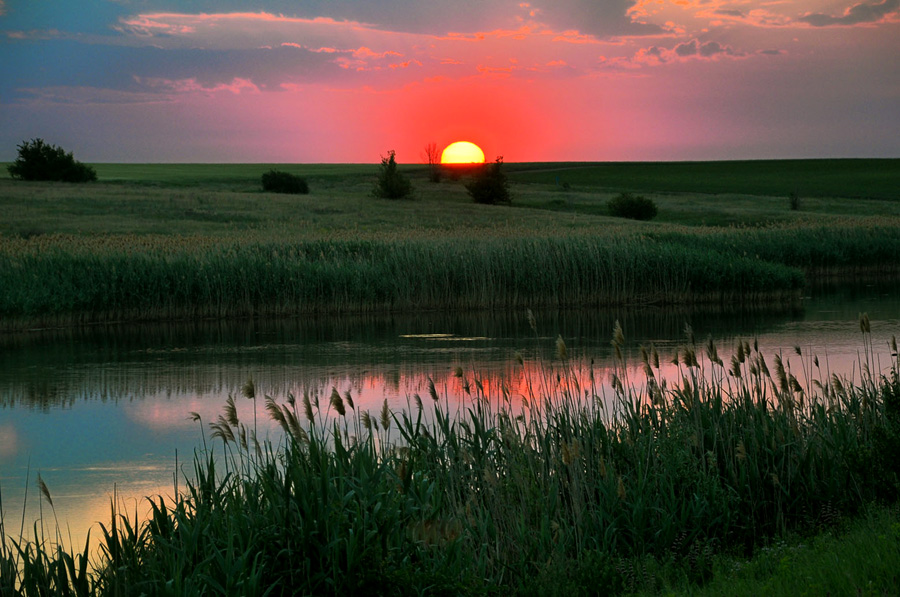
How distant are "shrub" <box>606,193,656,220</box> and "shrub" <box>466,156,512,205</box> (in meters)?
8.51

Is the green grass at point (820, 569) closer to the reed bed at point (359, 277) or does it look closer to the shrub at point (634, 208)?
the reed bed at point (359, 277)

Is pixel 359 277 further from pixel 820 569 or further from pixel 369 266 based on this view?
pixel 820 569

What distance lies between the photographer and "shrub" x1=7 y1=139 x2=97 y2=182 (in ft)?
198

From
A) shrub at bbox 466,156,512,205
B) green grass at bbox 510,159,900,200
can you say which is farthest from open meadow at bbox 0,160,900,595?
green grass at bbox 510,159,900,200

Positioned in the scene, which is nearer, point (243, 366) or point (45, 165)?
point (243, 366)

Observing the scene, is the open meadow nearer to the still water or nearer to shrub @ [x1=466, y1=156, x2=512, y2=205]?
the still water

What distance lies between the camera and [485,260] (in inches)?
949

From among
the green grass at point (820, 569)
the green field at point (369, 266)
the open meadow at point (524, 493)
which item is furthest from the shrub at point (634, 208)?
the green grass at point (820, 569)

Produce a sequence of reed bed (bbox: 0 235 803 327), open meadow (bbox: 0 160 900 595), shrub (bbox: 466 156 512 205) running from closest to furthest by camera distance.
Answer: open meadow (bbox: 0 160 900 595)
reed bed (bbox: 0 235 803 327)
shrub (bbox: 466 156 512 205)

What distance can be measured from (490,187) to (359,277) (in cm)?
3629

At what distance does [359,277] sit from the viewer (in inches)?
927

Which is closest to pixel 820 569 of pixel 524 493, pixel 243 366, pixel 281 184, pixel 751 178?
pixel 524 493

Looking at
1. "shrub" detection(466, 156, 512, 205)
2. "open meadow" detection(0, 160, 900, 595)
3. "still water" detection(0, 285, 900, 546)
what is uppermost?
"shrub" detection(466, 156, 512, 205)

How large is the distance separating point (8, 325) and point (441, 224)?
23.2 metres
